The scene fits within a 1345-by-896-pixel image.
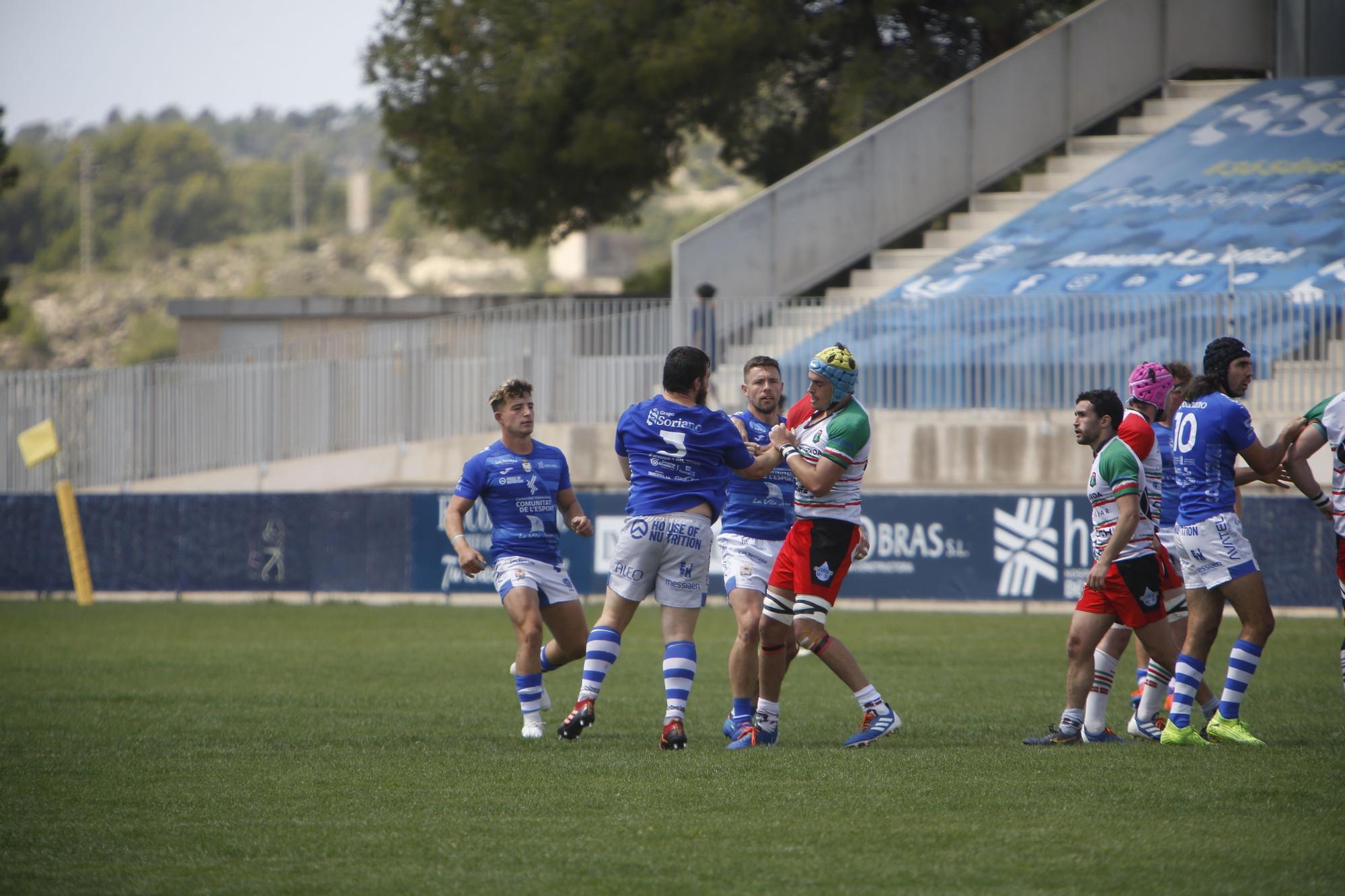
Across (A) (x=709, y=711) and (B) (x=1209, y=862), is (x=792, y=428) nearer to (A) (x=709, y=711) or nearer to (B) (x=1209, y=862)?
(A) (x=709, y=711)

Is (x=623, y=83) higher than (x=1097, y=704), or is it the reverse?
(x=623, y=83)

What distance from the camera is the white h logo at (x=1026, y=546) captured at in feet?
62.4

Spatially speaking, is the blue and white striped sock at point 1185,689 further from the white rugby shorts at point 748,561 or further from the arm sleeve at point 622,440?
the arm sleeve at point 622,440

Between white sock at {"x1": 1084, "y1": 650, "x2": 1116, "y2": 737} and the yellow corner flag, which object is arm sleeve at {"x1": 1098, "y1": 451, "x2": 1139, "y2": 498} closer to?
white sock at {"x1": 1084, "y1": 650, "x2": 1116, "y2": 737}

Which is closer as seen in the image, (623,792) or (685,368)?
(623,792)

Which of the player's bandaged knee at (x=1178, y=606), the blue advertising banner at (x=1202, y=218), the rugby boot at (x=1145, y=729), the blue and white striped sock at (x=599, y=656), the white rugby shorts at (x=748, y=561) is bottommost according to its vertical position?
the rugby boot at (x=1145, y=729)

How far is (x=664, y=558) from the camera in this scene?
8.88 metres

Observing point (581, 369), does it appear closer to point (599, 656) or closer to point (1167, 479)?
point (1167, 479)

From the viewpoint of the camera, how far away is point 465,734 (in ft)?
30.7

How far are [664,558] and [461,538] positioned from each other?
1197 mm

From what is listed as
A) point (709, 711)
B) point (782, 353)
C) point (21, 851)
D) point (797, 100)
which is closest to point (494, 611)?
point (782, 353)

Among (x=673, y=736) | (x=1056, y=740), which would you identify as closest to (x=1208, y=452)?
(x=1056, y=740)

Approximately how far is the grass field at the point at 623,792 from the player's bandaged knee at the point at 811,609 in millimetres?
732

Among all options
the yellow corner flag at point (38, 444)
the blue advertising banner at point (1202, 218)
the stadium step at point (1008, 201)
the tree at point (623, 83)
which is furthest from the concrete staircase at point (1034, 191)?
the yellow corner flag at point (38, 444)
